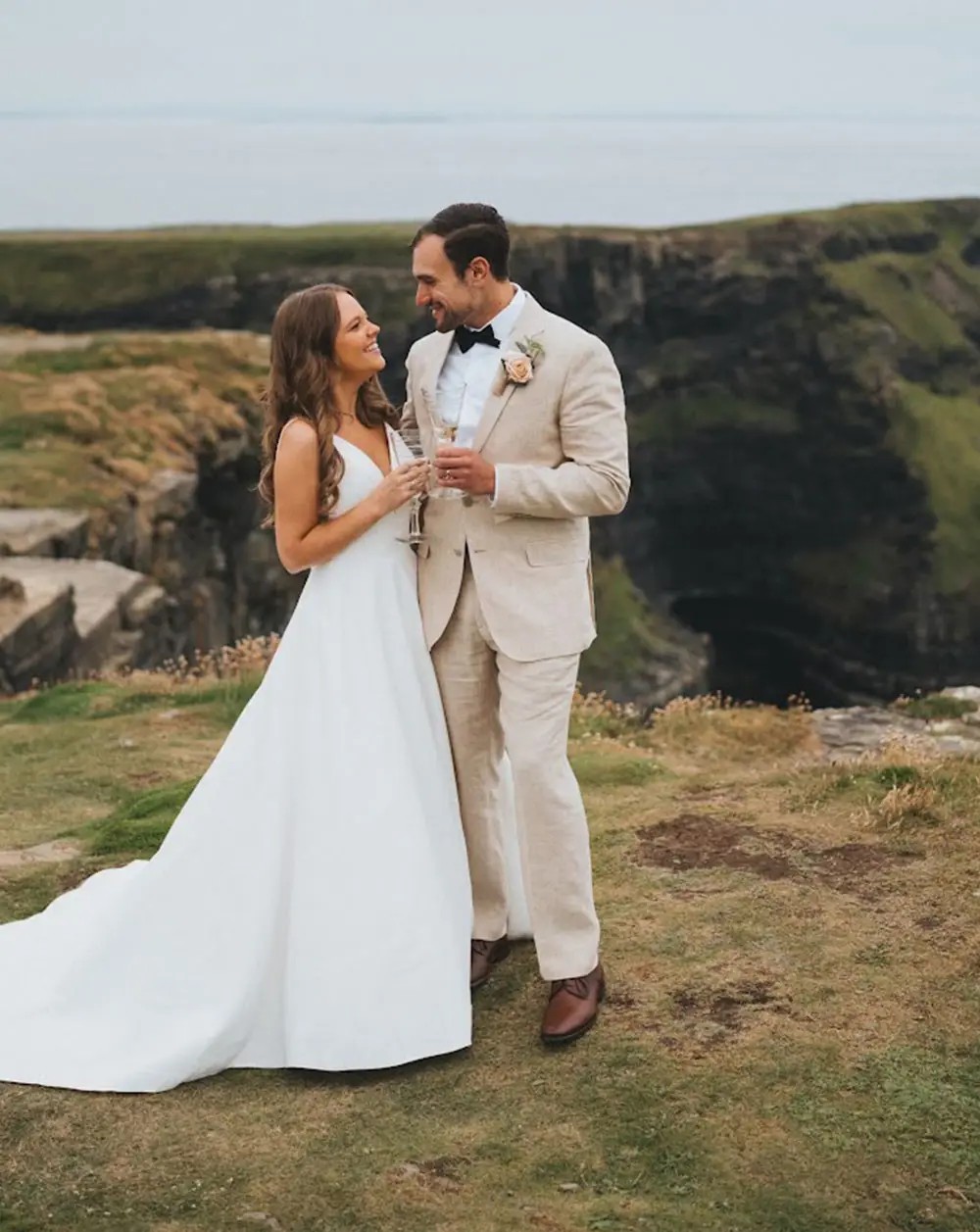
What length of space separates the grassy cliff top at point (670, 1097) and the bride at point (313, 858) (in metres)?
0.20

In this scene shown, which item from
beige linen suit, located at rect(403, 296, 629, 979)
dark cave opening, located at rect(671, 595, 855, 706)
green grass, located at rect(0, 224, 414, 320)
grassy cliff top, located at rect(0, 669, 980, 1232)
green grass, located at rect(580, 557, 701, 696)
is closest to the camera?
grassy cliff top, located at rect(0, 669, 980, 1232)

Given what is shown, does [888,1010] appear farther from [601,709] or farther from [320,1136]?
[601,709]

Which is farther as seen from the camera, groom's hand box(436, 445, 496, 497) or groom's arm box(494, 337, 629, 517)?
groom's arm box(494, 337, 629, 517)

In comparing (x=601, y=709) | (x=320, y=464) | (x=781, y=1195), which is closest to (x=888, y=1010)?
(x=781, y=1195)

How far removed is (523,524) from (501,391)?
1.69 ft

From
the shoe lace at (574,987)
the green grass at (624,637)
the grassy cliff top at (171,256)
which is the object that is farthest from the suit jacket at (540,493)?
the grassy cliff top at (171,256)

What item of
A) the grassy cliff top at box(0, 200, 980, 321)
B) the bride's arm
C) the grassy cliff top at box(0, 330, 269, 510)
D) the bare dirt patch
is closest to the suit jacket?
the bride's arm

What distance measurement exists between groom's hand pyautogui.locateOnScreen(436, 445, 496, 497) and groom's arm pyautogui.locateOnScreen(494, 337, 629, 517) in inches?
1.8

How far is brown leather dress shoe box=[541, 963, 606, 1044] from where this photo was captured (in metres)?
5.76

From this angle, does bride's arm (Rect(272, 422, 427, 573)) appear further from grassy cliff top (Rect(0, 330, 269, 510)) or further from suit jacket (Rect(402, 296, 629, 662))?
grassy cliff top (Rect(0, 330, 269, 510))

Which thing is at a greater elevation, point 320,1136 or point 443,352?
point 443,352

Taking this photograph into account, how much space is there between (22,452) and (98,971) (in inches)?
→ 937

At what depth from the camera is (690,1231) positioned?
14.6 ft

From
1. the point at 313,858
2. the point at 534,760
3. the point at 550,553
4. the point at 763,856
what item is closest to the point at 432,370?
the point at 550,553
